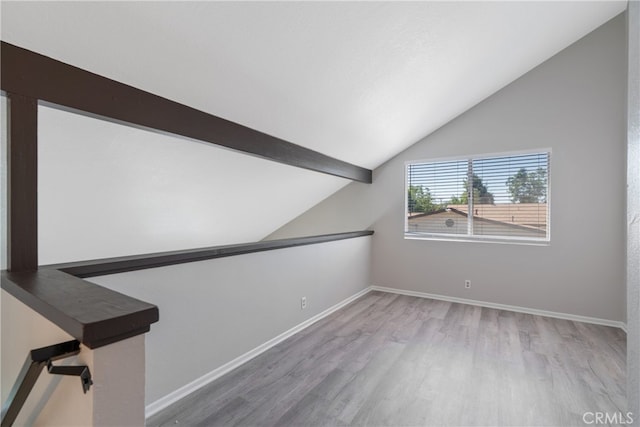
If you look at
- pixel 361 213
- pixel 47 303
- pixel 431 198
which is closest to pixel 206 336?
pixel 47 303

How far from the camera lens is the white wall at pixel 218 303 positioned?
1.90 m

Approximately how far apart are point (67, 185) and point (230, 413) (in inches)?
79.2

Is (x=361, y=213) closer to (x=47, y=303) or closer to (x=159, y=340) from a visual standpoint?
(x=159, y=340)

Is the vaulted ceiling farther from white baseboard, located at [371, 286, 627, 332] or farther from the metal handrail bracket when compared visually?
white baseboard, located at [371, 286, 627, 332]

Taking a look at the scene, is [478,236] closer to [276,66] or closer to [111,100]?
[276,66]

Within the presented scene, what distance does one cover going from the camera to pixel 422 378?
7.75 feet

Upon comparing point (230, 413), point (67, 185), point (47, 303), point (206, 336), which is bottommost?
point (230, 413)

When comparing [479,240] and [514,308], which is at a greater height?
[479,240]

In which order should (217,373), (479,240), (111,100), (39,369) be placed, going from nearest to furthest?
(39,369) → (111,100) → (217,373) → (479,240)

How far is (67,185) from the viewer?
2.18 metres

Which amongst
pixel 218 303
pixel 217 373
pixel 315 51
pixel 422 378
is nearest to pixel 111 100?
pixel 315 51

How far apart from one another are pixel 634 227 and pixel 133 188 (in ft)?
10.3

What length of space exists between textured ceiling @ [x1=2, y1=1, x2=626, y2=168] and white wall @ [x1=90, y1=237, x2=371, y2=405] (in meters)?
1.20

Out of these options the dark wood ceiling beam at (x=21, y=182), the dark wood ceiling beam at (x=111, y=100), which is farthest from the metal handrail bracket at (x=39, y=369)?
the dark wood ceiling beam at (x=111, y=100)
